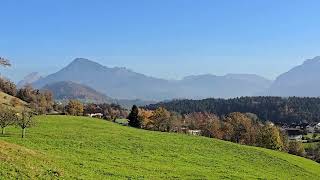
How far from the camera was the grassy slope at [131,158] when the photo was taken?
31.4 meters

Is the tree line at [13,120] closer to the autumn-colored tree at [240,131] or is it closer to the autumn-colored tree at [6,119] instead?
the autumn-colored tree at [6,119]

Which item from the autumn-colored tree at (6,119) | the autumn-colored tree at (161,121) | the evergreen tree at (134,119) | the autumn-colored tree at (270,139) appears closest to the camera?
the autumn-colored tree at (6,119)

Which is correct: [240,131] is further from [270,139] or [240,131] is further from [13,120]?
[13,120]

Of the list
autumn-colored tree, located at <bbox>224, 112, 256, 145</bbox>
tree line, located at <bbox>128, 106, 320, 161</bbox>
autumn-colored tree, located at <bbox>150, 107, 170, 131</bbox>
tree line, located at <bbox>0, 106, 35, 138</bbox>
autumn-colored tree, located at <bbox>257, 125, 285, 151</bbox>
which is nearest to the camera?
tree line, located at <bbox>0, 106, 35, 138</bbox>

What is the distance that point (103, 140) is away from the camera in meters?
58.4

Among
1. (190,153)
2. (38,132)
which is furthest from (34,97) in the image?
(190,153)

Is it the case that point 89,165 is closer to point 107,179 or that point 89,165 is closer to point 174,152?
point 107,179

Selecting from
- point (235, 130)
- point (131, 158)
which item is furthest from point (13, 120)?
point (235, 130)

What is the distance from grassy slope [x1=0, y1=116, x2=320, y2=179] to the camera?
31.4 metres

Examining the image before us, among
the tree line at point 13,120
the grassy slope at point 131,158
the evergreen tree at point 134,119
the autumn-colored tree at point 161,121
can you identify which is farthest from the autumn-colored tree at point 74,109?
the tree line at point 13,120

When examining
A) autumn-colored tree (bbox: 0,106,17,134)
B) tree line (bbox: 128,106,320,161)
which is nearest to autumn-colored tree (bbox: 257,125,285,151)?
tree line (bbox: 128,106,320,161)

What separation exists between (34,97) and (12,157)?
477 feet

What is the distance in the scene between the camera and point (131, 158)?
46.4 meters

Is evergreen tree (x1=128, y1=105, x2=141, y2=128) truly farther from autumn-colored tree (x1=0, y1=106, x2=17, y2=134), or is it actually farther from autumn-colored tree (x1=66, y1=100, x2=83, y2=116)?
autumn-colored tree (x1=0, y1=106, x2=17, y2=134)
